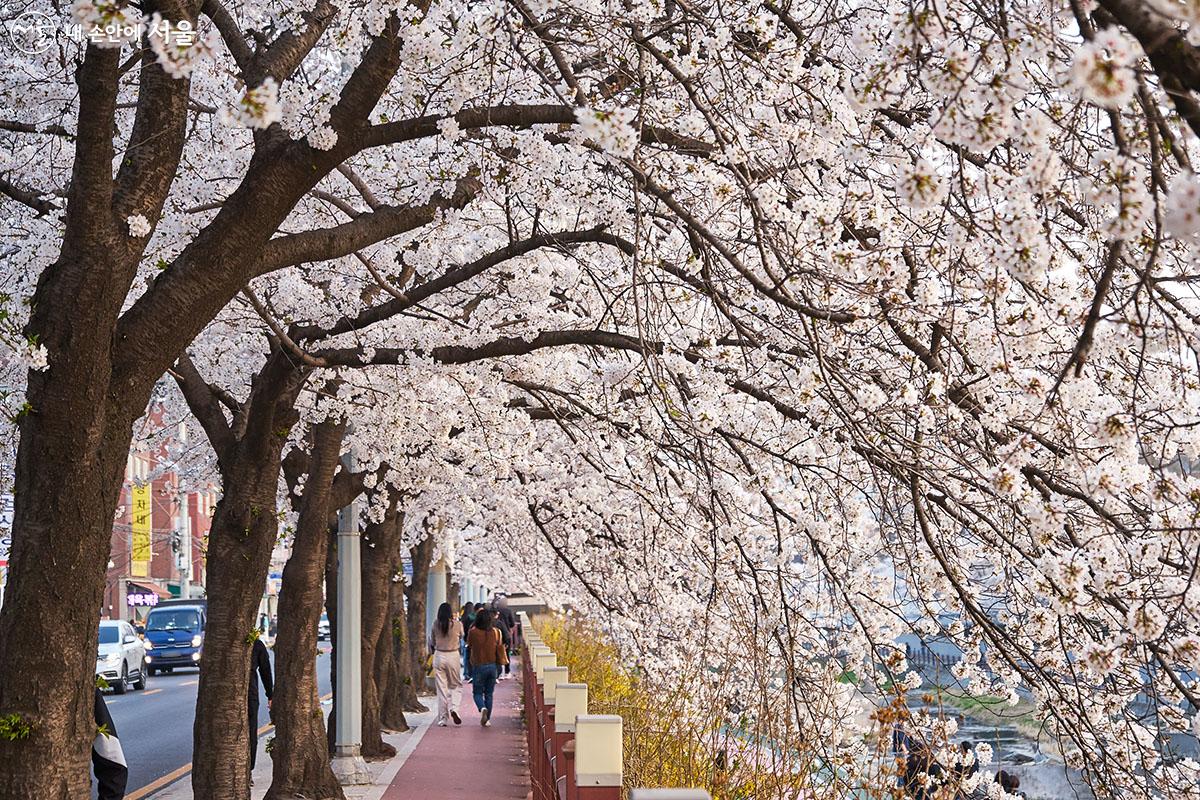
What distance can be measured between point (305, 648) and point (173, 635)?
3003 cm

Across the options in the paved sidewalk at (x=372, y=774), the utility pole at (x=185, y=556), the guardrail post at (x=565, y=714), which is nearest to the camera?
the guardrail post at (x=565, y=714)

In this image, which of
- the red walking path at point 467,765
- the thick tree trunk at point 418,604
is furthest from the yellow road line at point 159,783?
the thick tree trunk at point 418,604

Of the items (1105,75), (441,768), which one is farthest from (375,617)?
(1105,75)

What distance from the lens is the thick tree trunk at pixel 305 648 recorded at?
12000 millimetres

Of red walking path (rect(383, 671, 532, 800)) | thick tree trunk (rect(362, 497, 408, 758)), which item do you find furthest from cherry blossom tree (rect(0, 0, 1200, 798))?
thick tree trunk (rect(362, 497, 408, 758))

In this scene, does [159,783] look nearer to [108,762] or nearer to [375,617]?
[375,617]

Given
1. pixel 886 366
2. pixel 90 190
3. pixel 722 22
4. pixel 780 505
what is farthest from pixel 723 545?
pixel 90 190

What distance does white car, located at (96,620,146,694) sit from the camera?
99.2ft

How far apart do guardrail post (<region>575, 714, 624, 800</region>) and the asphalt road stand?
31.2 feet

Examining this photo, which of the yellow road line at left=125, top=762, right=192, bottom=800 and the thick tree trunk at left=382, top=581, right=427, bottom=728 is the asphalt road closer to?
the yellow road line at left=125, top=762, right=192, bottom=800

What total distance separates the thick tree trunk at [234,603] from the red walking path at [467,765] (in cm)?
372

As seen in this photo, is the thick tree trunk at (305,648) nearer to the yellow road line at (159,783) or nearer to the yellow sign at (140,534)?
the yellow road line at (159,783)

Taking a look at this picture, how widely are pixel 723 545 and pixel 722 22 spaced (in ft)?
14.6

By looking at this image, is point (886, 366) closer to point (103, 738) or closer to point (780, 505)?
point (780, 505)
